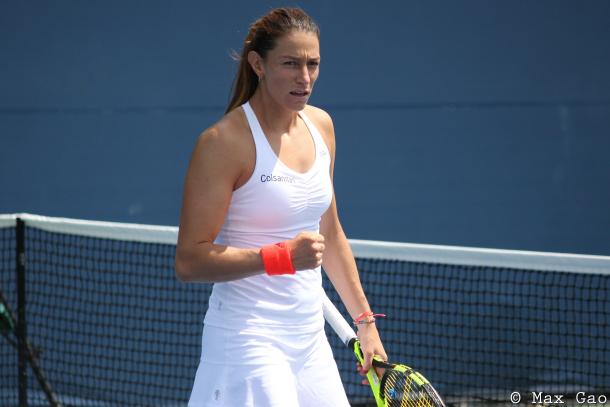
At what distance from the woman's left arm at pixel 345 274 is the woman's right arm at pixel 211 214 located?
1.59ft

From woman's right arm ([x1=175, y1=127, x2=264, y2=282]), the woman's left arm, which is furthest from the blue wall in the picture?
woman's right arm ([x1=175, y1=127, x2=264, y2=282])

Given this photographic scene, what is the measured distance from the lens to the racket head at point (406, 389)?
102 inches

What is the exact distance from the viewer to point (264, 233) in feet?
7.72

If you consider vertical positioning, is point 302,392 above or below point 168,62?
below

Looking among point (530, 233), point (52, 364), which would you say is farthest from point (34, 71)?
point (530, 233)

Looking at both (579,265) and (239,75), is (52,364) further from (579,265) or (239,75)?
(239,75)

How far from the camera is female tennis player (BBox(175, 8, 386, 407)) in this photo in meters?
2.23

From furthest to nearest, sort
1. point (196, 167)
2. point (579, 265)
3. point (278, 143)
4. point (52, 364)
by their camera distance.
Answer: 1. point (52, 364)
2. point (579, 265)
3. point (278, 143)
4. point (196, 167)

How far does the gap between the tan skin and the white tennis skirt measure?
0.19 metres

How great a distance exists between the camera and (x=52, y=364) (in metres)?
5.22

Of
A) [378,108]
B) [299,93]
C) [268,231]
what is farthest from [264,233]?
[378,108]

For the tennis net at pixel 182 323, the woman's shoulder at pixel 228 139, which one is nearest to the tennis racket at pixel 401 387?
the woman's shoulder at pixel 228 139

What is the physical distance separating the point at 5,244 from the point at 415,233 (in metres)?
2.34

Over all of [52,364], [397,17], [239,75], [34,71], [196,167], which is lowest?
[52,364]
